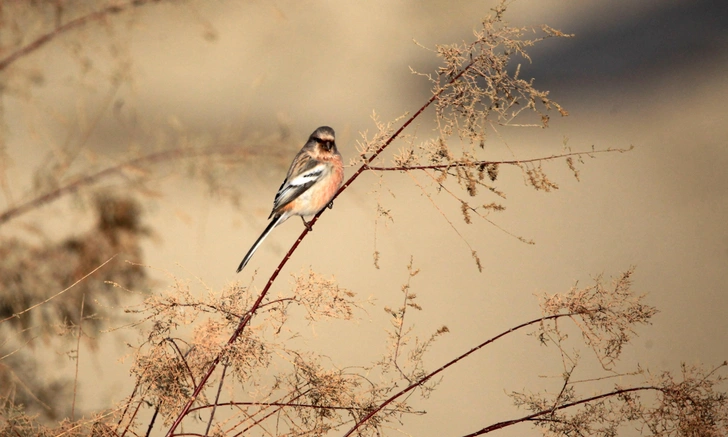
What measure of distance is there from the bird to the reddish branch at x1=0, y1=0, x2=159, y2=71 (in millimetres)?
872

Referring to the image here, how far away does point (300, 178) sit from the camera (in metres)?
2.71

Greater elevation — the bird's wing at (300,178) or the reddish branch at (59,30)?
the bird's wing at (300,178)

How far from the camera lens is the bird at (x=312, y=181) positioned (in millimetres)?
2633

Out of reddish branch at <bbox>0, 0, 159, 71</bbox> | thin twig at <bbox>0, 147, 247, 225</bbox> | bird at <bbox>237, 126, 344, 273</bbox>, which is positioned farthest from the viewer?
bird at <bbox>237, 126, 344, 273</bbox>

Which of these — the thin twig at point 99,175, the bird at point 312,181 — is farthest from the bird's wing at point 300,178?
the thin twig at point 99,175

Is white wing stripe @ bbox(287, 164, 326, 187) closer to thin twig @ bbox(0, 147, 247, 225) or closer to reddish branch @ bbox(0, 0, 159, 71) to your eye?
thin twig @ bbox(0, 147, 247, 225)

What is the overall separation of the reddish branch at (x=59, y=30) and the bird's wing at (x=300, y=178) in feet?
2.93

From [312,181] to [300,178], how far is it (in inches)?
2.6

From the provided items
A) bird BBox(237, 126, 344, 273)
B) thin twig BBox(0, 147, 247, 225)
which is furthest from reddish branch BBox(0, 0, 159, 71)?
bird BBox(237, 126, 344, 273)

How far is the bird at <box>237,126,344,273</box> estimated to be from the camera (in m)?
2.63

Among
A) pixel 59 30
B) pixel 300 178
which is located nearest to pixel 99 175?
pixel 59 30

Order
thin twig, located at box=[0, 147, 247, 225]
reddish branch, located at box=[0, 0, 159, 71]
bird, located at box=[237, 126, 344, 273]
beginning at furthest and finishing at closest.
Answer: bird, located at box=[237, 126, 344, 273] → thin twig, located at box=[0, 147, 247, 225] → reddish branch, located at box=[0, 0, 159, 71]

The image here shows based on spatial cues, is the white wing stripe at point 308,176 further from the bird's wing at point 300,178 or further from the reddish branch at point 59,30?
the reddish branch at point 59,30

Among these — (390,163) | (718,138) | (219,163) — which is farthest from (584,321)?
(718,138)
